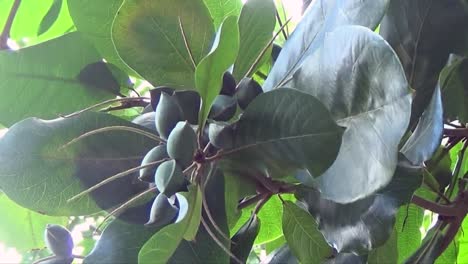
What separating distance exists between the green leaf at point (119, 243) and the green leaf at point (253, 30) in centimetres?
13

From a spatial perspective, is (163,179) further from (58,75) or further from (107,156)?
(58,75)

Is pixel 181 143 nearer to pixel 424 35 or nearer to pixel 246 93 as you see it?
pixel 246 93

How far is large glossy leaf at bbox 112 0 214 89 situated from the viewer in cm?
43

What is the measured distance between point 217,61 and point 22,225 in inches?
17.9

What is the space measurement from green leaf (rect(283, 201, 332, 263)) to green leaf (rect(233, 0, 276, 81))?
0.13 meters

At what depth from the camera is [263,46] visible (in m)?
0.47

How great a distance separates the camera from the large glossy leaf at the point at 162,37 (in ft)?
1.41

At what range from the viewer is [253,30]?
0.46 metres

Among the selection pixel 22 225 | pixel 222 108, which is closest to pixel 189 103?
pixel 222 108

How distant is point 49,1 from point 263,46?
1.01ft

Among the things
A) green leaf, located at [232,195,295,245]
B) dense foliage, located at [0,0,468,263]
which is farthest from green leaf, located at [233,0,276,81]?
green leaf, located at [232,195,295,245]

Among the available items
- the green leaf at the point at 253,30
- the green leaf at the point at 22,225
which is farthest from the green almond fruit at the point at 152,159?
the green leaf at the point at 22,225

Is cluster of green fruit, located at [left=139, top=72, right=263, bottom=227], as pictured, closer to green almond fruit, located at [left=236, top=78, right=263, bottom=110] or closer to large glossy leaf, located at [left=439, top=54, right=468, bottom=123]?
green almond fruit, located at [left=236, top=78, right=263, bottom=110]

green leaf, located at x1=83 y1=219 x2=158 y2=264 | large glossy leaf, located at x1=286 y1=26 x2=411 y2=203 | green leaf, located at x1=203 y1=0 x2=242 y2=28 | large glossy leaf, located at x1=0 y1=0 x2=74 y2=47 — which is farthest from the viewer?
large glossy leaf, located at x1=0 y1=0 x2=74 y2=47
